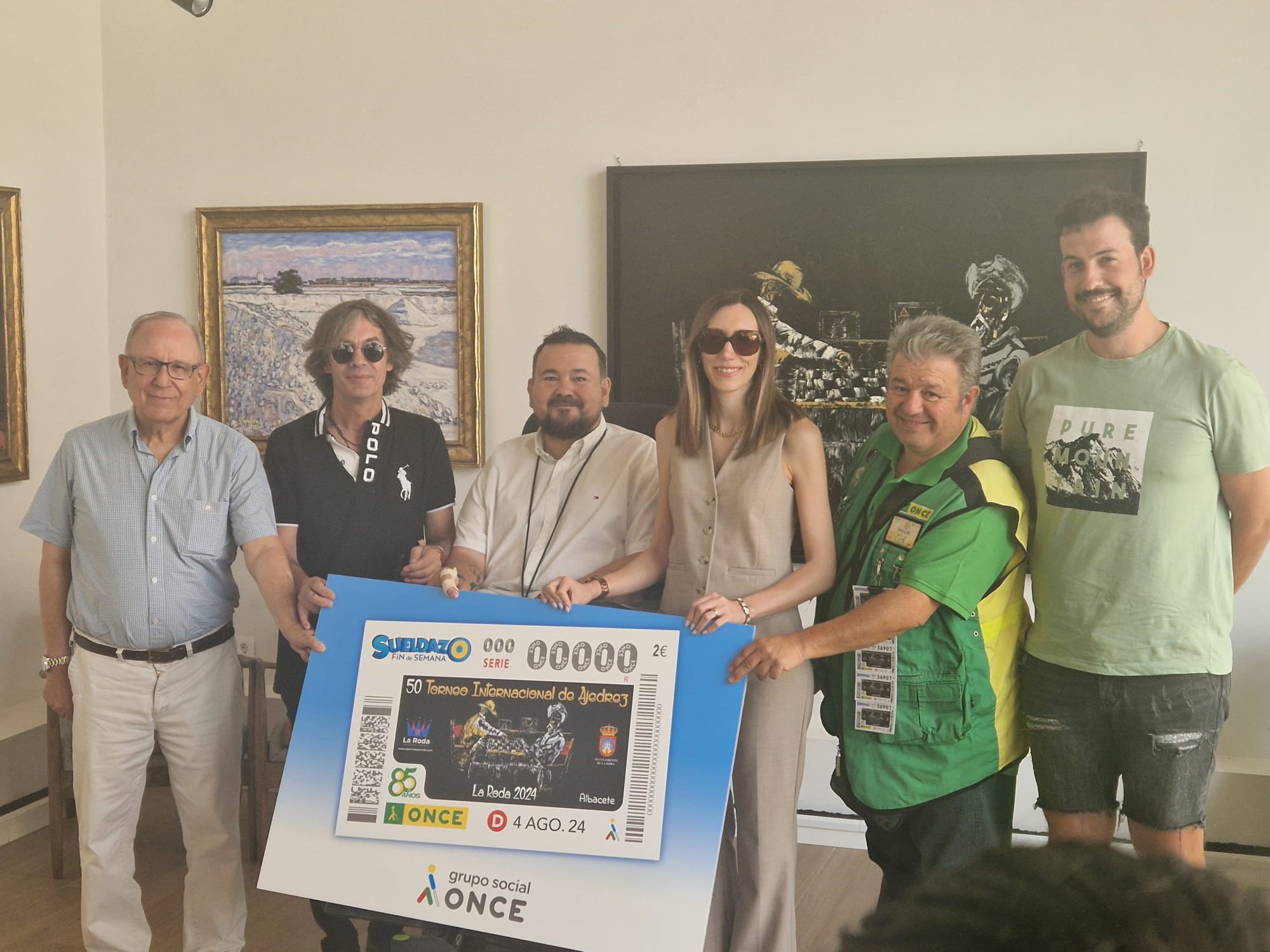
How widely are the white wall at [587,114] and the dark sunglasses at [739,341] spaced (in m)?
2.13

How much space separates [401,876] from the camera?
2578 millimetres

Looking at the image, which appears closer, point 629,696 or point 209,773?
point 629,696

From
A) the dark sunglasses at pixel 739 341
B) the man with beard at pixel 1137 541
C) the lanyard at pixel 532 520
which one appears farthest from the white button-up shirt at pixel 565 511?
the man with beard at pixel 1137 541

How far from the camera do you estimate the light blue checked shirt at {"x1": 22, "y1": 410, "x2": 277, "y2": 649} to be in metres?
3.07

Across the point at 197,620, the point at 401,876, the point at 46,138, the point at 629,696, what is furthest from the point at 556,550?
the point at 46,138

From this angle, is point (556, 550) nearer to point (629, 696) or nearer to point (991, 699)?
point (629, 696)

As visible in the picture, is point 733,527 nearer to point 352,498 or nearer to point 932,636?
point 932,636

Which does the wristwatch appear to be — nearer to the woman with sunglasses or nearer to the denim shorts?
the woman with sunglasses

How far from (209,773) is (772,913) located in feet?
5.36

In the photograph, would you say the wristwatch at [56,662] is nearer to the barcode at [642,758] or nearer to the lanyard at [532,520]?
the lanyard at [532,520]

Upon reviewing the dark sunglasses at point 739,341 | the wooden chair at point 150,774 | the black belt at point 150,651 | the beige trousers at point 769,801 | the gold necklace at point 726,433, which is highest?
the dark sunglasses at point 739,341

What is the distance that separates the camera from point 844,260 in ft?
14.6

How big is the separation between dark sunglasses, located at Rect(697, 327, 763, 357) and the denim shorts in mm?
957

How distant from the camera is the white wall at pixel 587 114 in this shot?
4.11m
